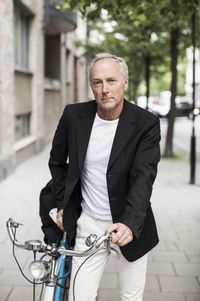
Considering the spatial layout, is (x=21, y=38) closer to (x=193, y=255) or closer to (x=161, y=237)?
(x=161, y=237)

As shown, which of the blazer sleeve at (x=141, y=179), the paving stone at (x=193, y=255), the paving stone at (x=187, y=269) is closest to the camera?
the blazer sleeve at (x=141, y=179)

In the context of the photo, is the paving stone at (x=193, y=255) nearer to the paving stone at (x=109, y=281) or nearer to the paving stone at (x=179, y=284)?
the paving stone at (x=179, y=284)

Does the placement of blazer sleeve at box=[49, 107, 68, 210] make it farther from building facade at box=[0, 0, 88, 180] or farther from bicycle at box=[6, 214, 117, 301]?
building facade at box=[0, 0, 88, 180]

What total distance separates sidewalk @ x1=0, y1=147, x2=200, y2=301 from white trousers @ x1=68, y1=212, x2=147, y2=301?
4.13 ft

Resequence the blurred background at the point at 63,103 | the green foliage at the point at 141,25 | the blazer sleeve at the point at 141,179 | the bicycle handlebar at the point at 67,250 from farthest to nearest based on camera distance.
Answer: the green foliage at the point at 141,25 < the blurred background at the point at 63,103 < the blazer sleeve at the point at 141,179 < the bicycle handlebar at the point at 67,250

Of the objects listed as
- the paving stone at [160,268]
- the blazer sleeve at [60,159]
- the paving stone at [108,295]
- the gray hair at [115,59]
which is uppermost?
the gray hair at [115,59]

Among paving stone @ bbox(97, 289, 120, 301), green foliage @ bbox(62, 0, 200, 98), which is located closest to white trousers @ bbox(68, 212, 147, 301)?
paving stone @ bbox(97, 289, 120, 301)

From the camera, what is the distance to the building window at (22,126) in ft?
37.2

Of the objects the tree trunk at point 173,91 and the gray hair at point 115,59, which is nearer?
the gray hair at point 115,59

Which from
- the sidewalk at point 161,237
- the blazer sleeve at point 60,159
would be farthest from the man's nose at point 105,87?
the sidewalk at point 161,237

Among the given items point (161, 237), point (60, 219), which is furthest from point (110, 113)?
point (161, 237)

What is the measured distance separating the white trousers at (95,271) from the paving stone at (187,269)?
1.87m

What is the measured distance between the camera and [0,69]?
351 inches

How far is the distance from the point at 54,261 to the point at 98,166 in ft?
1.82
